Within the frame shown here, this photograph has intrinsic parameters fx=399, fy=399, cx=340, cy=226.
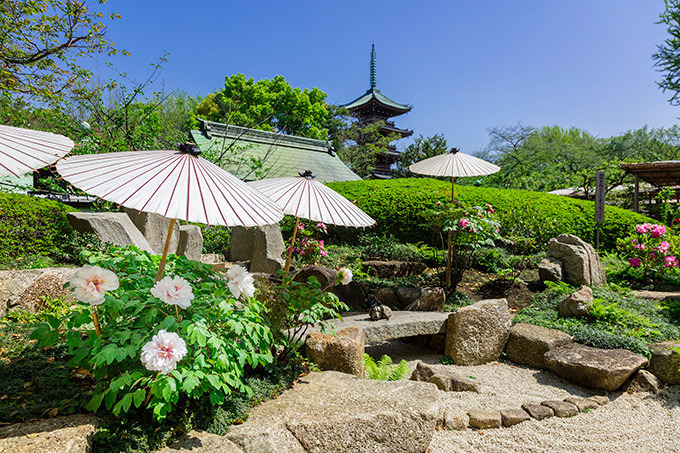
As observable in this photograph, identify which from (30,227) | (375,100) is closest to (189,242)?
(30,227)

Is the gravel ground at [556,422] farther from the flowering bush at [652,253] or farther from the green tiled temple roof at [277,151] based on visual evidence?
the green tiled temple roof at [277,151]

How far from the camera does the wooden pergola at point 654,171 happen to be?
11.7 meters

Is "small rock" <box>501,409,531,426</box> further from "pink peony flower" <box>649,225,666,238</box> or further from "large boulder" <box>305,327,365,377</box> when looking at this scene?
"pink peony flower" <box>649,225,666,238</box>

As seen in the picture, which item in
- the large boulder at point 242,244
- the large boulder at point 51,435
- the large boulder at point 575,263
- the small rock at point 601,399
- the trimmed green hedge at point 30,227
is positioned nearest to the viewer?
the large boulder at point 51,435

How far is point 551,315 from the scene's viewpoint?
5.34 m

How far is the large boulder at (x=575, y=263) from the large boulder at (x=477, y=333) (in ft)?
7.42

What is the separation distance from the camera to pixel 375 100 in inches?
1375

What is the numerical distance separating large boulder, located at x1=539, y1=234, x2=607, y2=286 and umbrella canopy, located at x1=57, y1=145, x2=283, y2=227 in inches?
224

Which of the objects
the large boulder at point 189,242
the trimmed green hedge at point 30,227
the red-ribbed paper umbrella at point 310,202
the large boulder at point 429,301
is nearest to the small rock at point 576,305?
the large boulder at point 429,301

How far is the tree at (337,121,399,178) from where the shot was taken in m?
24.6

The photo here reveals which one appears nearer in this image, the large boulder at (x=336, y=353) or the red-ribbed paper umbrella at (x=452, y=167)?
the large boulder at (x=336, y=353)

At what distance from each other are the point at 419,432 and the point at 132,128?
26.4 ft

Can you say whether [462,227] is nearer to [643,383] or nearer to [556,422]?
[643,383]

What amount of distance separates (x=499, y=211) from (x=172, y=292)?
8225 mm
